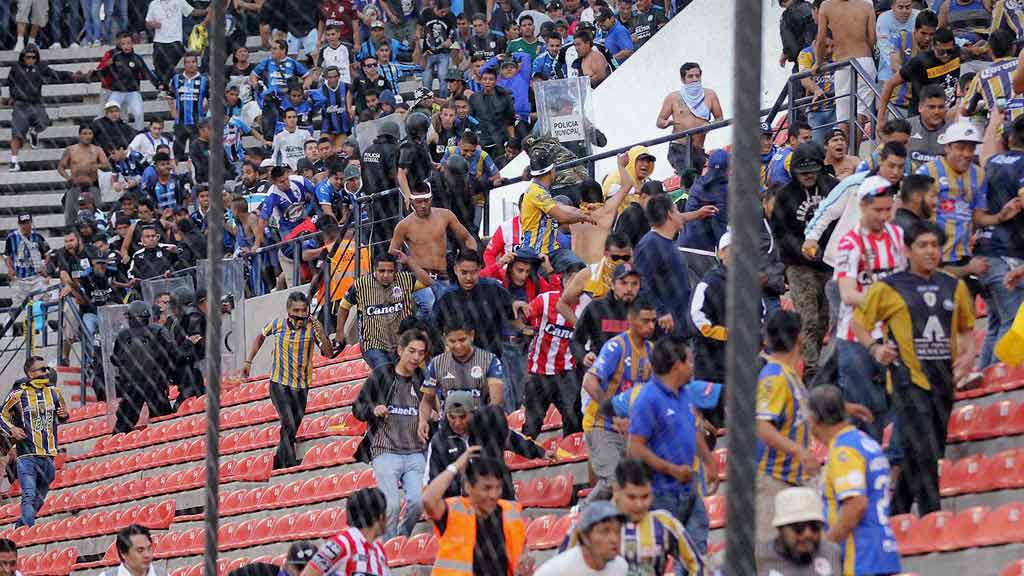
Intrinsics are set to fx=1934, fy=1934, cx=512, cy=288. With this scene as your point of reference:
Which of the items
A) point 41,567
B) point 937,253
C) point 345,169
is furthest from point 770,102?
point 937,253

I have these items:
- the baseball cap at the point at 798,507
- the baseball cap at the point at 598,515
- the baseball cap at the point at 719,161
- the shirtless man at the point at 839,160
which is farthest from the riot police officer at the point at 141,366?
the baseball cap at the point at 798,507

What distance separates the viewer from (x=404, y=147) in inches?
623

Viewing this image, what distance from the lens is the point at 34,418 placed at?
728 inches

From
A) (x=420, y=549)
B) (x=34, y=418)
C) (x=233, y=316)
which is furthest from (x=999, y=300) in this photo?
(x=233, y=316)

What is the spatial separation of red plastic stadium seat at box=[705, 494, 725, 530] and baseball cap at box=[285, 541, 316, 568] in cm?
203

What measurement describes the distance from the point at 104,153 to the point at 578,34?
26.9 feet

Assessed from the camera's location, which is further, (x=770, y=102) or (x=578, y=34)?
(x=578, y=34)

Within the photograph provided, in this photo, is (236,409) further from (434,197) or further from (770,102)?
(770,102)

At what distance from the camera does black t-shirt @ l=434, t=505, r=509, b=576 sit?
8852 millimetres

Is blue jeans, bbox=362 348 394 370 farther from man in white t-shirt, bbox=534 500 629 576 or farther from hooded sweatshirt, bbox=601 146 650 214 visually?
man in white t-shirt, bbox=534 500 629 576

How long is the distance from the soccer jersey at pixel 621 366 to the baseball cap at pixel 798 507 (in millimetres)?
2490

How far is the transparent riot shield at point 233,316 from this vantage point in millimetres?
19891

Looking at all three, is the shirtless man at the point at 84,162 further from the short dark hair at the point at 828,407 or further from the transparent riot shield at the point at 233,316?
the short dark hair at the point at 828,407

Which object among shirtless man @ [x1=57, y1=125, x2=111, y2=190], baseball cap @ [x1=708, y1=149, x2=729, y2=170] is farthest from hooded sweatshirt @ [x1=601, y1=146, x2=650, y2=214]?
shirtless man @ [x1=57, y1=125, x2=111, y2=190]
